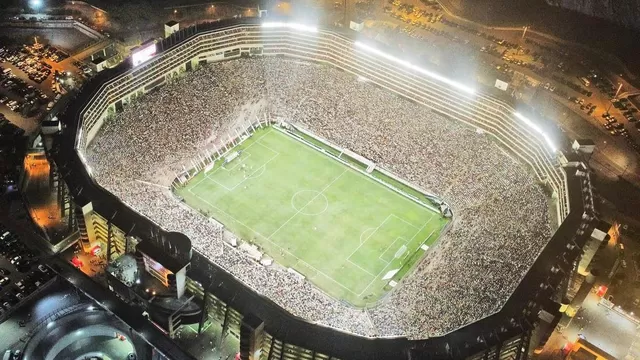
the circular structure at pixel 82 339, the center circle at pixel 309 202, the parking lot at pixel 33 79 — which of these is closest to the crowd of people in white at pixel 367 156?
the center circle at pixel 309 202

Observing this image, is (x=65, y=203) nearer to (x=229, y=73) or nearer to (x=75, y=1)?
(x=229, y=73)

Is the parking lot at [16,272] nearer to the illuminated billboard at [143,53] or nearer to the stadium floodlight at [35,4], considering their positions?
the illuminated billboard at [143,53]

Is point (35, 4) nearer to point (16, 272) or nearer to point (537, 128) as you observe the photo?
point (16, 272)

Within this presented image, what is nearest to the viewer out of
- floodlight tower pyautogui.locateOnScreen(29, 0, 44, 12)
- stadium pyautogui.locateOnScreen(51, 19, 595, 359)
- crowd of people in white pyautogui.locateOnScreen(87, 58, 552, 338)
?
stadium pyautogui.locateOnScreen(51, 19, 595, 359)

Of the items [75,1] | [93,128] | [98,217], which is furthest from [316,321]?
[75,1]

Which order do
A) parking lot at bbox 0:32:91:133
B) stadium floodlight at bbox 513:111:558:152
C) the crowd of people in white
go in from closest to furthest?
the crowd of people in white < stadium floodlight at bbox 513:111:558:152 < parking lot at bbox 0:32:91:133

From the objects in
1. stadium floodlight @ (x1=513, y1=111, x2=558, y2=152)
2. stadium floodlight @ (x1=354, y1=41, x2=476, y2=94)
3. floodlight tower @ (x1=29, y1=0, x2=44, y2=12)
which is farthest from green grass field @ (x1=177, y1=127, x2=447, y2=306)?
floodlight tower @ (x1=29, y1=0, x2=44, y2=12)

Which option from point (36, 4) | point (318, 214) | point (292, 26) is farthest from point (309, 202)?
point (36, 4)

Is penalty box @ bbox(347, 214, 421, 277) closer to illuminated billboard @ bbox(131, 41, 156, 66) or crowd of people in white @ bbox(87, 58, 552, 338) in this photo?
crowd of people in white @ bbox(87, 58, 552, 338)
